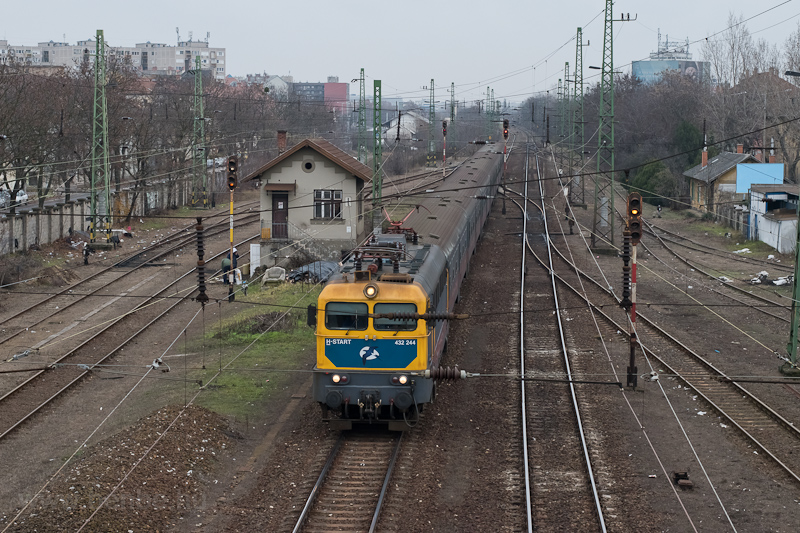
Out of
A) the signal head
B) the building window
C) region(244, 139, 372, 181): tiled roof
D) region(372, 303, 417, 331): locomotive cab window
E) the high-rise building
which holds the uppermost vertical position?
the high-rise building

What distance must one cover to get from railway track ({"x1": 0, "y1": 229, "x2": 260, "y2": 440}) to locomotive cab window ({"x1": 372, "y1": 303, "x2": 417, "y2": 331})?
5085 mm

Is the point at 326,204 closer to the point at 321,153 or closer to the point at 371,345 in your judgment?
the point at 321,153

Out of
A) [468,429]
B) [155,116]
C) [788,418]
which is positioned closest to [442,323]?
[468,429]

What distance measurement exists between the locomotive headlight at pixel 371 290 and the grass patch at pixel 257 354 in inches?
139

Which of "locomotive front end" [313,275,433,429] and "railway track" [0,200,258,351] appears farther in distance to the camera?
"railway track" [0,200,258,351]

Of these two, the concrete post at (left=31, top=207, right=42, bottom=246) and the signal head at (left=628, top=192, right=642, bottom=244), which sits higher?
the signal head at (left=628, top=192, right=642, bottom=244)

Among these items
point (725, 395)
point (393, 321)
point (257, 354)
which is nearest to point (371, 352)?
point (393, 321)

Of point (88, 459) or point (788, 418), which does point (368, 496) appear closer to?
point (88, 459)

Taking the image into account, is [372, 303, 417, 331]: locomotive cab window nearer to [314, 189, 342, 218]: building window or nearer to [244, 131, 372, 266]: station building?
[244, 131, 372, 266]: station building

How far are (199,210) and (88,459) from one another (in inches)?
1535

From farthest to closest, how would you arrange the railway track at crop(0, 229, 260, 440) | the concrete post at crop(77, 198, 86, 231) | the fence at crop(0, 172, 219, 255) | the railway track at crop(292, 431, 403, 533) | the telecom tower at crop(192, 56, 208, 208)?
the telecom tower at crop(192, 56, 208, 208) < the concrete post at crop(77, 198, 86, 231) < the fence at crop(0, 172, 219, 255) < the railway track at crop(0, 229, 260, 440) < the railway track at crop(292, 431, 403, 533)

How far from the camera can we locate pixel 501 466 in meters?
14.2

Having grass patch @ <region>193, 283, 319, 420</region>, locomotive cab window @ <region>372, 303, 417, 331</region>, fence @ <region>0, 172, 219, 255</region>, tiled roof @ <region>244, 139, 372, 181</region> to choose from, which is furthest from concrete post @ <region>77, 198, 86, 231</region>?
locomotive cab window @ <region>372, 303, 417, 331</region>

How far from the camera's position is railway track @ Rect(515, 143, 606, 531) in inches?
483
